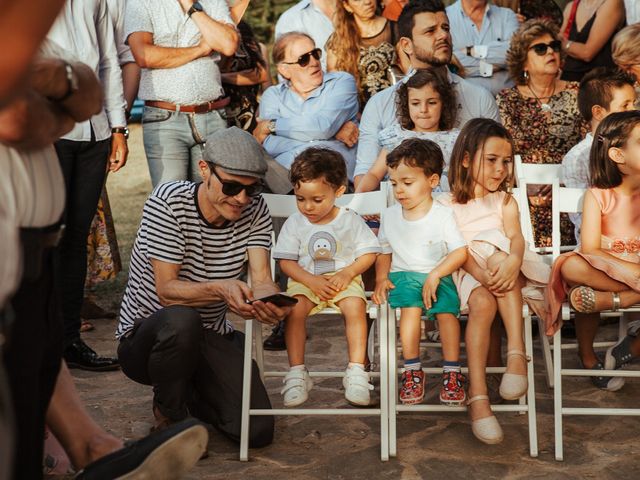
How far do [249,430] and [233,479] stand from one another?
35 cm

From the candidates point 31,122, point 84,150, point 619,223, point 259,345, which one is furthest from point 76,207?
point 31,122

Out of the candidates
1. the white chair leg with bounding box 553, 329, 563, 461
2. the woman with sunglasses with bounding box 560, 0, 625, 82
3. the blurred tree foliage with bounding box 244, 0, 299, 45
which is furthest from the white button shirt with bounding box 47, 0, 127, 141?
the blurred tree foliage with bounding box 244, 0, 299, 45

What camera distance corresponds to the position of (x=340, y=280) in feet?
15.3

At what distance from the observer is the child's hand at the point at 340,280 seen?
4645 mm

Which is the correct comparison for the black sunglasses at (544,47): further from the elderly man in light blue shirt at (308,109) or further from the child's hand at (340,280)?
the child's hand at (340,280)

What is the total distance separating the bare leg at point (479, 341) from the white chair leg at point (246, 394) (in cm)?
94

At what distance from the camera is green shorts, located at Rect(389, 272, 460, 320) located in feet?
15.1

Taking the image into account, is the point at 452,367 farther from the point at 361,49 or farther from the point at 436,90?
the point at 361,49

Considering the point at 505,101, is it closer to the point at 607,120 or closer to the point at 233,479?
the point at 607,120

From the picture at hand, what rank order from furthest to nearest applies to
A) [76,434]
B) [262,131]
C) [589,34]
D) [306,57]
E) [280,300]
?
[589,34] → [262,131] → [306,57] → [280,300] → [76,434]

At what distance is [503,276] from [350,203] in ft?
3.25

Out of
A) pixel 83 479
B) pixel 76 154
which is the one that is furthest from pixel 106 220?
pixel 83 479

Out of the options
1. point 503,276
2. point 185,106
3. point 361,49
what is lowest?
point 503,276

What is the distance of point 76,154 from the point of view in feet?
17.5
